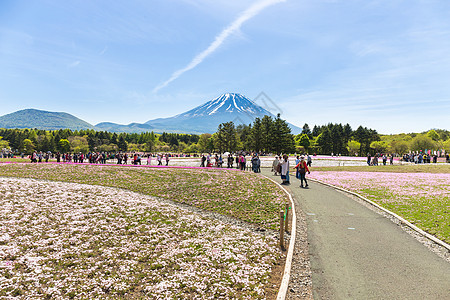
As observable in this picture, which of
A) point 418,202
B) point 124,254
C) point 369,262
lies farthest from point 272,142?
point 124,254

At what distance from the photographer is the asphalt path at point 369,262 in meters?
6.23

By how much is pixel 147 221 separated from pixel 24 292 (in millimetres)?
6213

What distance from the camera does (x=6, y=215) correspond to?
38.8 ft

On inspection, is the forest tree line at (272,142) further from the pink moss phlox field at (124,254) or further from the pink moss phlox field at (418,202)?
the pink moss phlox field at (124,254)

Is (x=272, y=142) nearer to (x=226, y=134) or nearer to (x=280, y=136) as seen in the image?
(x=280, y=136)

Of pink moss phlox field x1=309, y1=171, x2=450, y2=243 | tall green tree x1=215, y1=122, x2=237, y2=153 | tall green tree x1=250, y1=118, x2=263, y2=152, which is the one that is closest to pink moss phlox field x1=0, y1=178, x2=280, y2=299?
pink moss phlox field x1=309, y1=171, x2=450, y2=243

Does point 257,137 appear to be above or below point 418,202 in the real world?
above

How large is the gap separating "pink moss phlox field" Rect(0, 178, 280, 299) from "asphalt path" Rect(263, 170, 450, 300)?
67.6 inches

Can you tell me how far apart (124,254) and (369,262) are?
26.2 feet

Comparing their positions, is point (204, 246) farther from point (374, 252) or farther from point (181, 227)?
A: point (374, 252)

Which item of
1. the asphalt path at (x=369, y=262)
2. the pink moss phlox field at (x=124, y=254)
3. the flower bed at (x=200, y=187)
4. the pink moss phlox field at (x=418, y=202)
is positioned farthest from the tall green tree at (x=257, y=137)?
the pink moss phlox field at (x=124, y=254)

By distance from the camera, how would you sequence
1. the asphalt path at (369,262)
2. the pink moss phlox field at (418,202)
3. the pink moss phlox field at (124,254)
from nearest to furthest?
the asphalt path at (369,262), the pink moss phlox field at (124,254), the pink moss phlox field at (418,202)

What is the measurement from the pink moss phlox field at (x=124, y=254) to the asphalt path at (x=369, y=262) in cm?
172

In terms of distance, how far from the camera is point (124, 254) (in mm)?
8555
